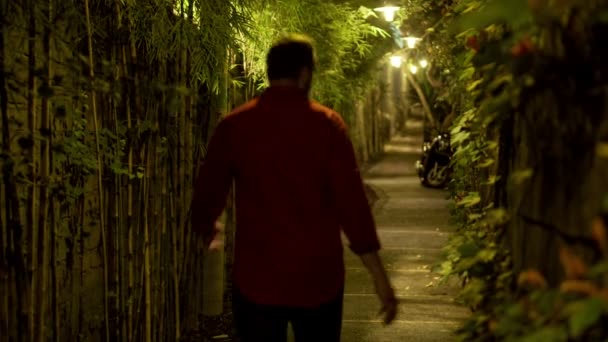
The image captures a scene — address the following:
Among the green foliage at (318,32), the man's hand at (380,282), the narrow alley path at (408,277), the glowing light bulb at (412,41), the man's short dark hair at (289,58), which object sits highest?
the glowing light bulb at (412,41)

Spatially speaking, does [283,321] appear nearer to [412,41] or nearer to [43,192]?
[43,192]

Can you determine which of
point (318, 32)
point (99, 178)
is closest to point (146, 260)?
point (99, 178)

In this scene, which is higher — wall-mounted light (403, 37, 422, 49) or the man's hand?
wall-mounted light (403, 37, 422, 49)

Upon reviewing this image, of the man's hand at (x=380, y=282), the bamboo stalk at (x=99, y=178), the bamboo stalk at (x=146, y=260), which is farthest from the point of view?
the bamboo stalk at (x=146, y=260)

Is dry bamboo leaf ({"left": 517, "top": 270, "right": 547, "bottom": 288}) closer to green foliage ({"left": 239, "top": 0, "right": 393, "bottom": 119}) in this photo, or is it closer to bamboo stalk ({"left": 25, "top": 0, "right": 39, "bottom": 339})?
bamboo stalk ({"left": 25, "top": 0, "right": 39, "bottom": 339})

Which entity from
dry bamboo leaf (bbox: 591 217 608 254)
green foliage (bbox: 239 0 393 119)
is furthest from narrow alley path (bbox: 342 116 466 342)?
dry bamboo leaf (bbox: 591 217 608 254)

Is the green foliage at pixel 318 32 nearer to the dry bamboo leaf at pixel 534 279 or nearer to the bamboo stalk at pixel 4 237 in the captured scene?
the bamboo stalk at pixel 4 237

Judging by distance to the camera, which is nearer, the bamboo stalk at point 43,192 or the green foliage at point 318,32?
the bamboo stalk at point 43,192

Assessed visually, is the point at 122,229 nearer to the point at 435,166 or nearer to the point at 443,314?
the point at 443,314

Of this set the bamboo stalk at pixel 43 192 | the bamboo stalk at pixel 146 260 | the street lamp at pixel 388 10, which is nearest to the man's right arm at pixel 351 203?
the bamboo stalk at pixel 43 192

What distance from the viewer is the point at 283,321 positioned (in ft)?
10.4

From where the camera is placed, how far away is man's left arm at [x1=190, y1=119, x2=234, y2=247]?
3.21 meters

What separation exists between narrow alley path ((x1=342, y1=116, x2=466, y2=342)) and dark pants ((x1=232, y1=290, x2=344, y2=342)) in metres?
2.44

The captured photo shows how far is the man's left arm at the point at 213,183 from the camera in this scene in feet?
10.5
